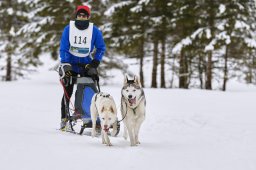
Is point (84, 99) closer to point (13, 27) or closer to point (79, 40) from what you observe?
point (79, 40)

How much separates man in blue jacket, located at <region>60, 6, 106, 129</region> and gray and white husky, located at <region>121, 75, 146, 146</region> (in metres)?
1.32

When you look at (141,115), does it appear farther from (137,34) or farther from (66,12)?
(66,12)

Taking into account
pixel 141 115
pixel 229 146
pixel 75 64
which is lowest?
pixel 229 146

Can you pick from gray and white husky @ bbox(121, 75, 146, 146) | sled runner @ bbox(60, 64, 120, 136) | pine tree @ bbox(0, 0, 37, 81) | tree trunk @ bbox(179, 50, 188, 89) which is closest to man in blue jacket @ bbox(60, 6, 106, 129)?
sled runner @ bbox(60, 64, 120, 136)

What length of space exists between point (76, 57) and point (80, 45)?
0.27 meters

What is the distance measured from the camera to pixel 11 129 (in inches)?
298

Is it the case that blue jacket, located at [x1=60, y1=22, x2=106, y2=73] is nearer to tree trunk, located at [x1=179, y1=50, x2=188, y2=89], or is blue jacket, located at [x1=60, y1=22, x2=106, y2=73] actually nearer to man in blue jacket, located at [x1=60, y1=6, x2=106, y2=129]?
man in blue jacket, located at [x1=60, y1=6, x2=106, y2=129]

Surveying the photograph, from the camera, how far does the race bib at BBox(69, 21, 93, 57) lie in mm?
7519

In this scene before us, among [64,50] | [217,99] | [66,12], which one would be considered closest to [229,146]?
[64,50]

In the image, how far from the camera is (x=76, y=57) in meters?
7.73

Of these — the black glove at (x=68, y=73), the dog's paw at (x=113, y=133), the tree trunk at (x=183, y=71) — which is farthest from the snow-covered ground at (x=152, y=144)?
the tree trunk at (x=183, y=71)

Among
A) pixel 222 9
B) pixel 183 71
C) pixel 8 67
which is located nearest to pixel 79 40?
pixel 222 9

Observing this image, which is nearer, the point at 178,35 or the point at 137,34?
the point at 137,34

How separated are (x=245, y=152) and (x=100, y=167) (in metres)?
2.41
